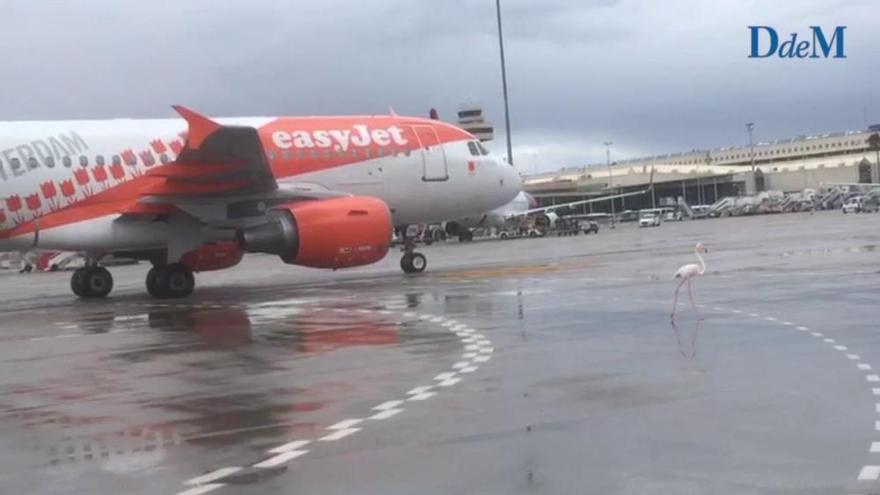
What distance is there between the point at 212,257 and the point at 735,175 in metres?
147

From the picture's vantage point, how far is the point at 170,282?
23.7 metres

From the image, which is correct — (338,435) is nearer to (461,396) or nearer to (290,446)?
(290,446)

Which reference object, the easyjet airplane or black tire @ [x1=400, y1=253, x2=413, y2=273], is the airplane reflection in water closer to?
the easyjet airplane

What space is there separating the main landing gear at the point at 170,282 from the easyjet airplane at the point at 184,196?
0.08 feet

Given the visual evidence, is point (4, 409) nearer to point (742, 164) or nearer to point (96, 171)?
point (96, 171)

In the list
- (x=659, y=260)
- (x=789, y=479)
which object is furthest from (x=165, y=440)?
(x=659, y=260)

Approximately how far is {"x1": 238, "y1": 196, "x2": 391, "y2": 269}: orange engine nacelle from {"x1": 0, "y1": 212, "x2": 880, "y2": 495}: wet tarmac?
3.07 metres

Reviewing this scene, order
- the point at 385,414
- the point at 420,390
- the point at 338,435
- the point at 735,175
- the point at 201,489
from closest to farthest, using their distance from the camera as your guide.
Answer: the point at 201,489
the point at 338,435
the point at 385,414
the point at 420,390
the point at 735,175

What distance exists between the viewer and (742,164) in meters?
176

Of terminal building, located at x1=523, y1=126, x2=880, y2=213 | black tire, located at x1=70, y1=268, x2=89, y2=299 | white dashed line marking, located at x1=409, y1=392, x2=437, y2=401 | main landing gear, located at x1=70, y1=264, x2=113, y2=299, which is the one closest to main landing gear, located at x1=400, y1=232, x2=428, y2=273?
main landing gear, located at x1=70, y1=264, x2=113, y2=299

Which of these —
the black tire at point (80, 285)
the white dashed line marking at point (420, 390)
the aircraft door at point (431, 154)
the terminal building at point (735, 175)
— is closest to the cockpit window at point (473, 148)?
the aircraft door at point (431, 154)

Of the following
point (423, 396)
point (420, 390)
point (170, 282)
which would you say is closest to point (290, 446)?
point (423, 396)

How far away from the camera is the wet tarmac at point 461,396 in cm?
677

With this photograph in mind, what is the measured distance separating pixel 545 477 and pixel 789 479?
1.48 metres
